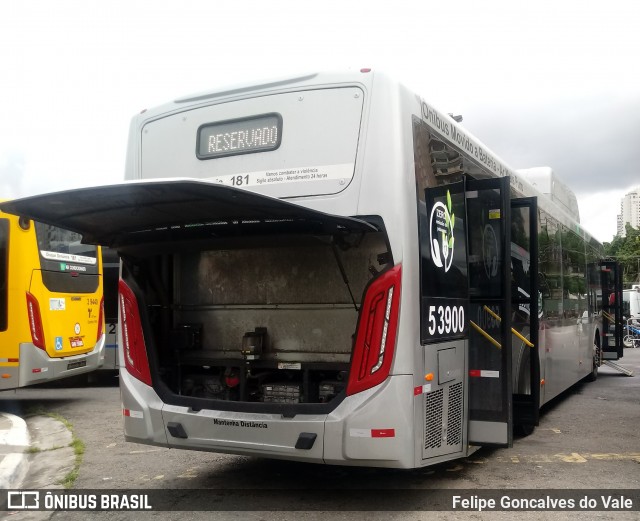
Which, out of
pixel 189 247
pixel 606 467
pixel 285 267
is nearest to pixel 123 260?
pixel 189 247

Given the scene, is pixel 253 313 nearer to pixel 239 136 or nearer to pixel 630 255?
pixel 239 136

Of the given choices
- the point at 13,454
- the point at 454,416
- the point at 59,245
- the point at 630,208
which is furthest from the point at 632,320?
the point at 630,208

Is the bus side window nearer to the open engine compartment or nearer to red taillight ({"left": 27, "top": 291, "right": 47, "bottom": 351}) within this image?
red taillight ({"left": 27, "top": 291, "right": 47, "bottom": 351})

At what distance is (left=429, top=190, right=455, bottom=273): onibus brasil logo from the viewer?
5.23 meters

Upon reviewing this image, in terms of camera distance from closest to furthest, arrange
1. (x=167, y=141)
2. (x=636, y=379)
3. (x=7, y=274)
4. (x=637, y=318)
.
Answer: (x=167, y=141) → (x=7, y=274) → (x=636, y=379) → (x=637, y=318)

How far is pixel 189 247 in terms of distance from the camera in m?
5.66

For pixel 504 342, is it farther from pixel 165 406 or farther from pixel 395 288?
pixel 165 406

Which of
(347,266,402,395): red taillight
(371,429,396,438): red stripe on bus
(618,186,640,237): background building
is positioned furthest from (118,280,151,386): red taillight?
(618,186,640,237): background building

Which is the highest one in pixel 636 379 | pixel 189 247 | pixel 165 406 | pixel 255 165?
pixel 255 165

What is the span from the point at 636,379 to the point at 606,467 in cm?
913

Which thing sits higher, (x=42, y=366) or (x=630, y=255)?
(x=630, y=255)

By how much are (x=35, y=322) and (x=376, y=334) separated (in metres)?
7.49

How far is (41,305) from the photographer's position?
34.4ft

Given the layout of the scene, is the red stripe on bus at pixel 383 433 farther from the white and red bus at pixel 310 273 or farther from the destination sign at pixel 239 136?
the destination sign at pixel 239 136
